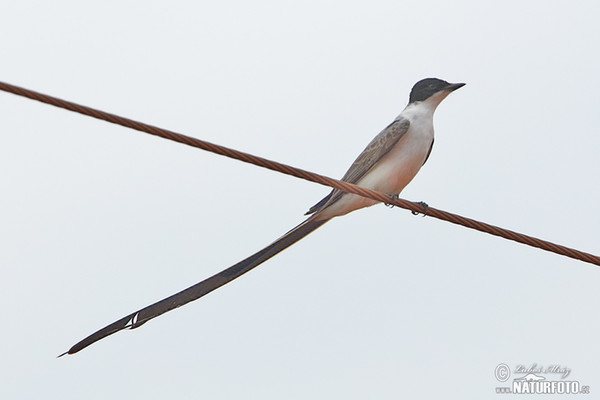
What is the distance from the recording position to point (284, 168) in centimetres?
460

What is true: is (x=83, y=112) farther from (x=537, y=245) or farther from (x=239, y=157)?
(x=537, y=245)

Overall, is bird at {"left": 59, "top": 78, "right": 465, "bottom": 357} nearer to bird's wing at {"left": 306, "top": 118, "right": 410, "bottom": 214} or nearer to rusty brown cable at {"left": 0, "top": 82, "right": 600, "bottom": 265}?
bird's wing at {"left": 306, "top": 118, "right": 410, "bottom": 214}

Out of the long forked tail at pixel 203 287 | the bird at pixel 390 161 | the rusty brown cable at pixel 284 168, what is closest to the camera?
the rusty brown cable at pixel 284 168

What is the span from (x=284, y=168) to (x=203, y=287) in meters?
1.69

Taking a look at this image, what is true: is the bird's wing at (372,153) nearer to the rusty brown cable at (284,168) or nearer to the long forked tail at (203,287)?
the long forked tail at (203,287)

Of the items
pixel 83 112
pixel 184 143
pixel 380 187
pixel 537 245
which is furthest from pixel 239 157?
pixel 380 187

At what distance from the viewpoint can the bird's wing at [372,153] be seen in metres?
6.89

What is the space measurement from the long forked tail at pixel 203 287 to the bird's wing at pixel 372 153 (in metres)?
0.16

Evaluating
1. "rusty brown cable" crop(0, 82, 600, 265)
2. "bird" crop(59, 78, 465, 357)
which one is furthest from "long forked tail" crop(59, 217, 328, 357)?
"rusty brown cable" crop(0, 82, 600, 265)

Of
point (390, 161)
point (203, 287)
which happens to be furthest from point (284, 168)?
point (390, 161)

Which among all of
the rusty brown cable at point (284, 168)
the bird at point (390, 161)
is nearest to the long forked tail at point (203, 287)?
the bird at point (390, 161)

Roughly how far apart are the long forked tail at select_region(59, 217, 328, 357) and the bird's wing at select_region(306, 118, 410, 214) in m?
0.16

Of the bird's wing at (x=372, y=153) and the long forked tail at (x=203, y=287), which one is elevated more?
the bird's wing at (x=372, y=153)

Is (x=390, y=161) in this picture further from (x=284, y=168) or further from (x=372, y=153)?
(x=284, y=168)
